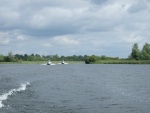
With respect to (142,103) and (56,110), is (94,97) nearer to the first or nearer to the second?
(142,103)

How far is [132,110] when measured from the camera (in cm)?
3403

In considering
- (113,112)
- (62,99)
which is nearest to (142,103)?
(113,112)

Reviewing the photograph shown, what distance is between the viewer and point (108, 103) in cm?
3862

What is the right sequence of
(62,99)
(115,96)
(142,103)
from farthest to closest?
(115,96) → (62,99) → (142,103)

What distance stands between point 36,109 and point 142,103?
12268 mm

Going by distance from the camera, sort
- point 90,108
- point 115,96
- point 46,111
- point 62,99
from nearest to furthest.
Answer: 1. point 46,111
2. point 90,108
3. point 62,99
4. point 115,96

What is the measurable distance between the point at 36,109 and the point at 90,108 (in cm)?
565

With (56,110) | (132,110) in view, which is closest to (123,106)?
(132,110)

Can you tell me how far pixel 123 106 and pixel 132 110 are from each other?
253 centimetres

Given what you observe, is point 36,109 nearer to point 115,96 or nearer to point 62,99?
point 62,99

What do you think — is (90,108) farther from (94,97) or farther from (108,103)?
(94,97)

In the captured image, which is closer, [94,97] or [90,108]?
[90,108]

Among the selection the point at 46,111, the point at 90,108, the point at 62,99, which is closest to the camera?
the point at 46,111

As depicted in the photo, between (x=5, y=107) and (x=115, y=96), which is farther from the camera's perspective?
(x=115, y=96)
